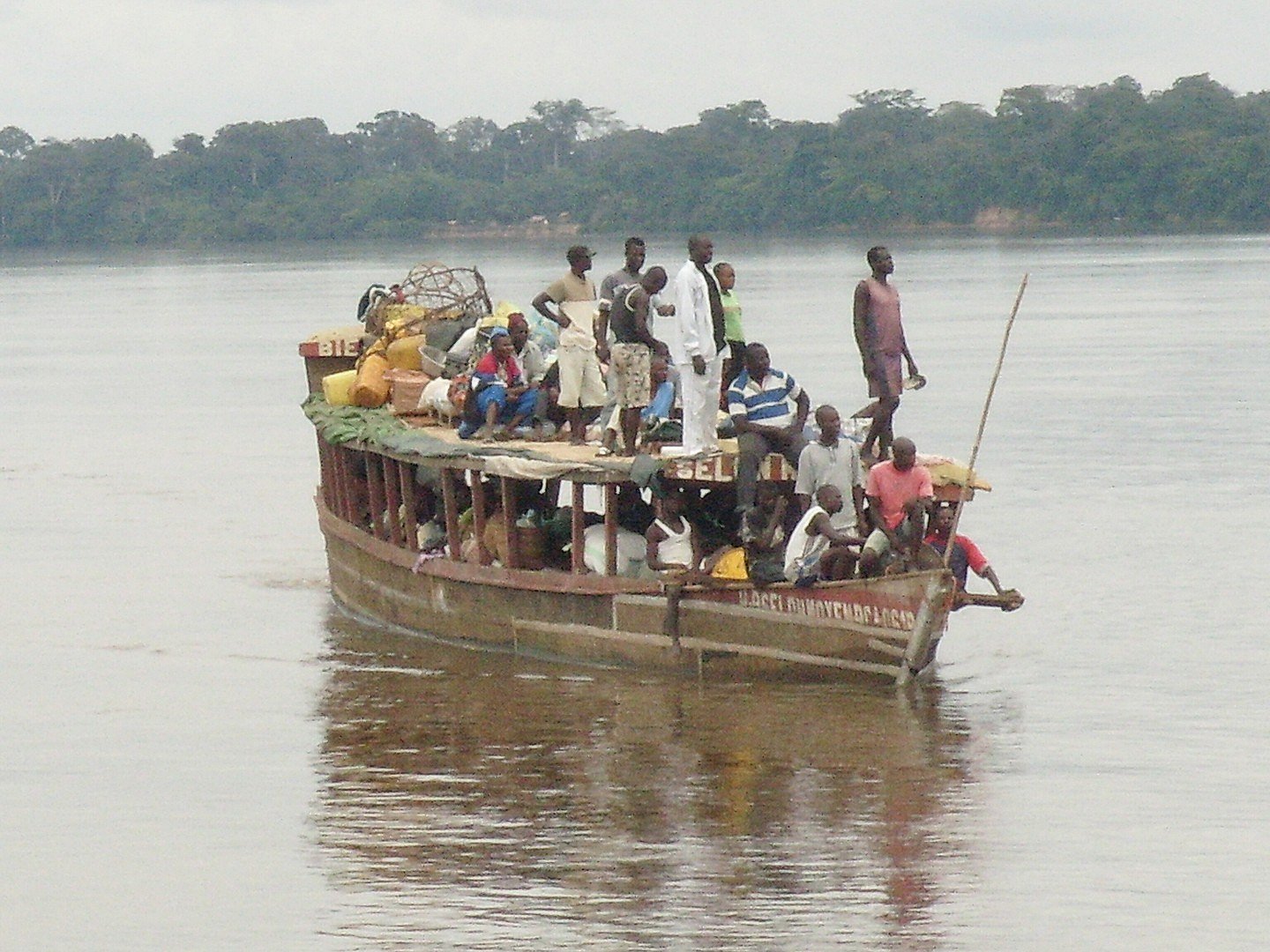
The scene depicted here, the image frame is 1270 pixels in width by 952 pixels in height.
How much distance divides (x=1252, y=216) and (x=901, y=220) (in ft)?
78.4

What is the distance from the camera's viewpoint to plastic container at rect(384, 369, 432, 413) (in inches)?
727

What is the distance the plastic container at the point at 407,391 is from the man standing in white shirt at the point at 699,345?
11.4 ft

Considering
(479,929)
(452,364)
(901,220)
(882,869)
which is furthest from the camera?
(901,220)

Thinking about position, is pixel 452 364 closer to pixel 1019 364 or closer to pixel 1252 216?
pixel 1019 364

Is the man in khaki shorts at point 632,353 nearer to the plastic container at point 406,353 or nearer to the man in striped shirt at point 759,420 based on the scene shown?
the man in striped shirt at point 759,420

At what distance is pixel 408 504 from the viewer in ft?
57.2

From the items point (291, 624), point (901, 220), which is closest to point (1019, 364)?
point (291, 624)

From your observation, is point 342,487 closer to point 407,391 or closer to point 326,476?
point 326,476

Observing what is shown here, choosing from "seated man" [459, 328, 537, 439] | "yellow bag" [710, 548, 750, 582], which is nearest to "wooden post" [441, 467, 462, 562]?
"seated man" [459, 328, 537, 439]

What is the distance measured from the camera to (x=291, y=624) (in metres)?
19.8

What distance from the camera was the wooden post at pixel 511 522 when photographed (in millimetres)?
16125

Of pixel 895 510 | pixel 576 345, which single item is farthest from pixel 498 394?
pixel 895 510

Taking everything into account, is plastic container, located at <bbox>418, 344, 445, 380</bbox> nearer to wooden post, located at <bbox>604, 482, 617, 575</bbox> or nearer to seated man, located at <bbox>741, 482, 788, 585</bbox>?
wooden post, located at <bbox>604, 482, 617, 575</bbox>

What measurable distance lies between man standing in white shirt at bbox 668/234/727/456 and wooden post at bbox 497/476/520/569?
1373mm
